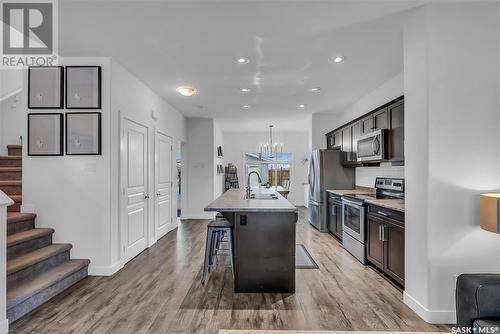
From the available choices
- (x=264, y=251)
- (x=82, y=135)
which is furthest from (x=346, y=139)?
(x=82, y=135)

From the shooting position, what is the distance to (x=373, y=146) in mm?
4273

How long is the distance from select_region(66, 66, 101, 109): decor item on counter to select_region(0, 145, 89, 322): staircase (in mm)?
1390

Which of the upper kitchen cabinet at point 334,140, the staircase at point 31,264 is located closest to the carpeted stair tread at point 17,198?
the staircase at point 31,264

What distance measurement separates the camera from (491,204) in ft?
7.21

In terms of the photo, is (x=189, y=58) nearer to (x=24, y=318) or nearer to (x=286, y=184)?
(x=24, y=318)

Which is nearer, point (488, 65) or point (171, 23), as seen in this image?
point (488, 65)

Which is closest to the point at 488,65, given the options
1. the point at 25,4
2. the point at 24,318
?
the point at 25,4

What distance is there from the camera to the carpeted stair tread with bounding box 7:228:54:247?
3.07 meters

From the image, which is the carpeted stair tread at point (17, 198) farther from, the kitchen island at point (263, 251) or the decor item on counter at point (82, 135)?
the kitchen island at point (263, 251)

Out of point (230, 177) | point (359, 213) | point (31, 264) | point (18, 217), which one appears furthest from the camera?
point (230, 177)

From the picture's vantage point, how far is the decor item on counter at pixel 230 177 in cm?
991

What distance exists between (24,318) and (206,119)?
587 centimetres

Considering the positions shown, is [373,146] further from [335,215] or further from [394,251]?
[335,215]

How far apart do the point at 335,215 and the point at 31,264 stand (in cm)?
464
